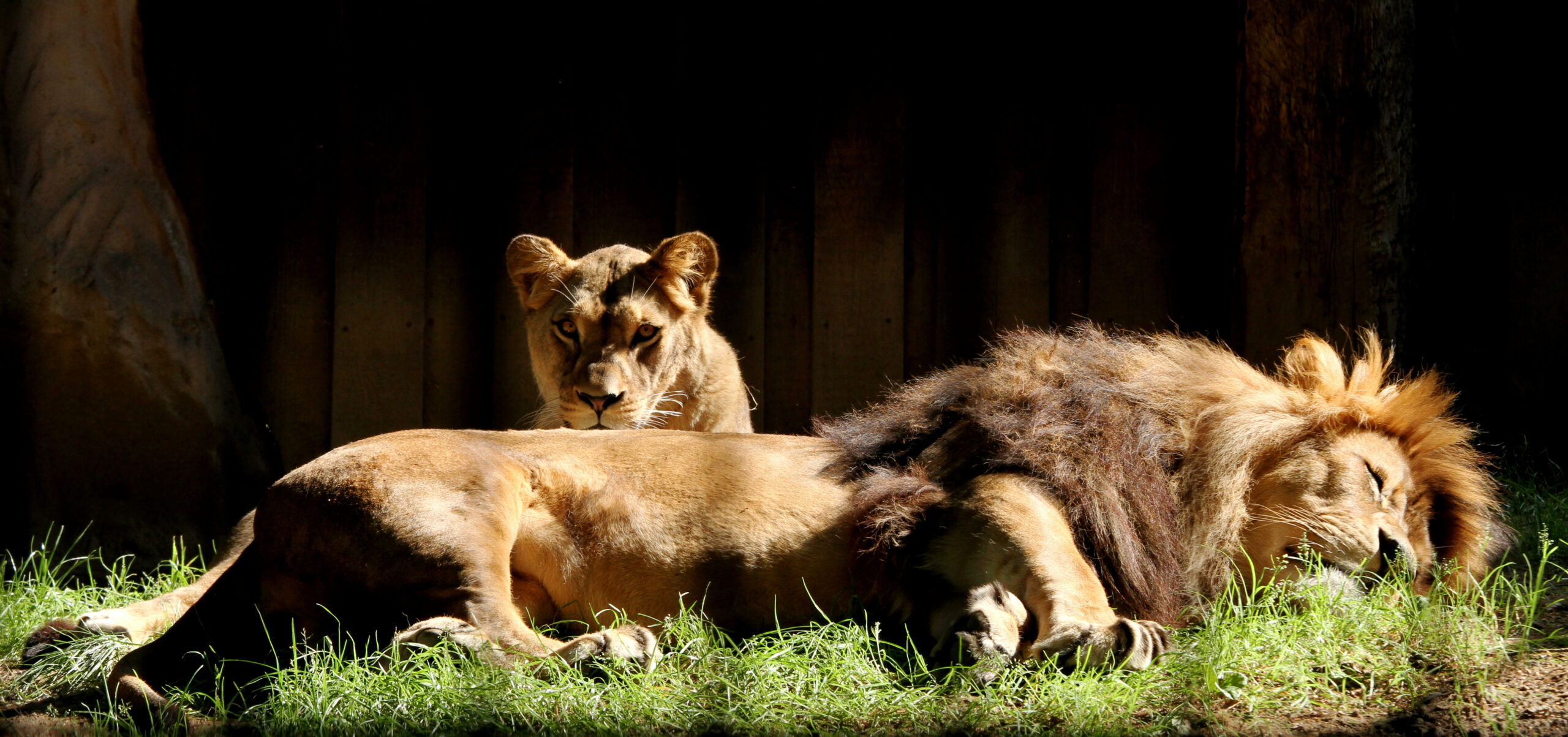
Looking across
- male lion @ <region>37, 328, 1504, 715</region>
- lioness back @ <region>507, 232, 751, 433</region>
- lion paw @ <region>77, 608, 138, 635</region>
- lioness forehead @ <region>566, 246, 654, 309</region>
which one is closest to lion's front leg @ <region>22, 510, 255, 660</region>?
lion paw @ <region>77, 608, 138, 635</region>

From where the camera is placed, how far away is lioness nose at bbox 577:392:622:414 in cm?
446

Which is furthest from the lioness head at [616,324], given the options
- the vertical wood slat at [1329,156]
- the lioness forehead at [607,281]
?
the vertical wood slat at [1329,156]

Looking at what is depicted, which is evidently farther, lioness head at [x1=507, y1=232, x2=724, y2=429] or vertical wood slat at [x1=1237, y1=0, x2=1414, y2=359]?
lioness head at [x1=507, y1=232, x2=724, y2=429]

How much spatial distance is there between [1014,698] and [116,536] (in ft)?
10.9

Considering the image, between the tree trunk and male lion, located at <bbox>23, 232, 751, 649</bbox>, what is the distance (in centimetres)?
121

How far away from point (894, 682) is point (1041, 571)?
0.40 meters

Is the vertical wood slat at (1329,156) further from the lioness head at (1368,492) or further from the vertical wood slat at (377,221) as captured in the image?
the vertical wood slat at (377,221)

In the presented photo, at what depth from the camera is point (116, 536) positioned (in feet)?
14.0

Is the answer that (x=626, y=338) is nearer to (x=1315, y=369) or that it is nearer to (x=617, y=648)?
(x=617, y=648)

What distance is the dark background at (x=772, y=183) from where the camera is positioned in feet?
16.6

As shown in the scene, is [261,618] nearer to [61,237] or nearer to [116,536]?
[116,536]

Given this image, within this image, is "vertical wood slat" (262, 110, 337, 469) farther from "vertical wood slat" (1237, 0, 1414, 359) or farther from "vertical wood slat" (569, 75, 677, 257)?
"vertical wood slat" (1237, 0, 1414, 359)

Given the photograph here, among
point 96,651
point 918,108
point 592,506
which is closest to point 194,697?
point 96,651

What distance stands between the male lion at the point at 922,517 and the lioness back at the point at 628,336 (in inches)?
49.3
